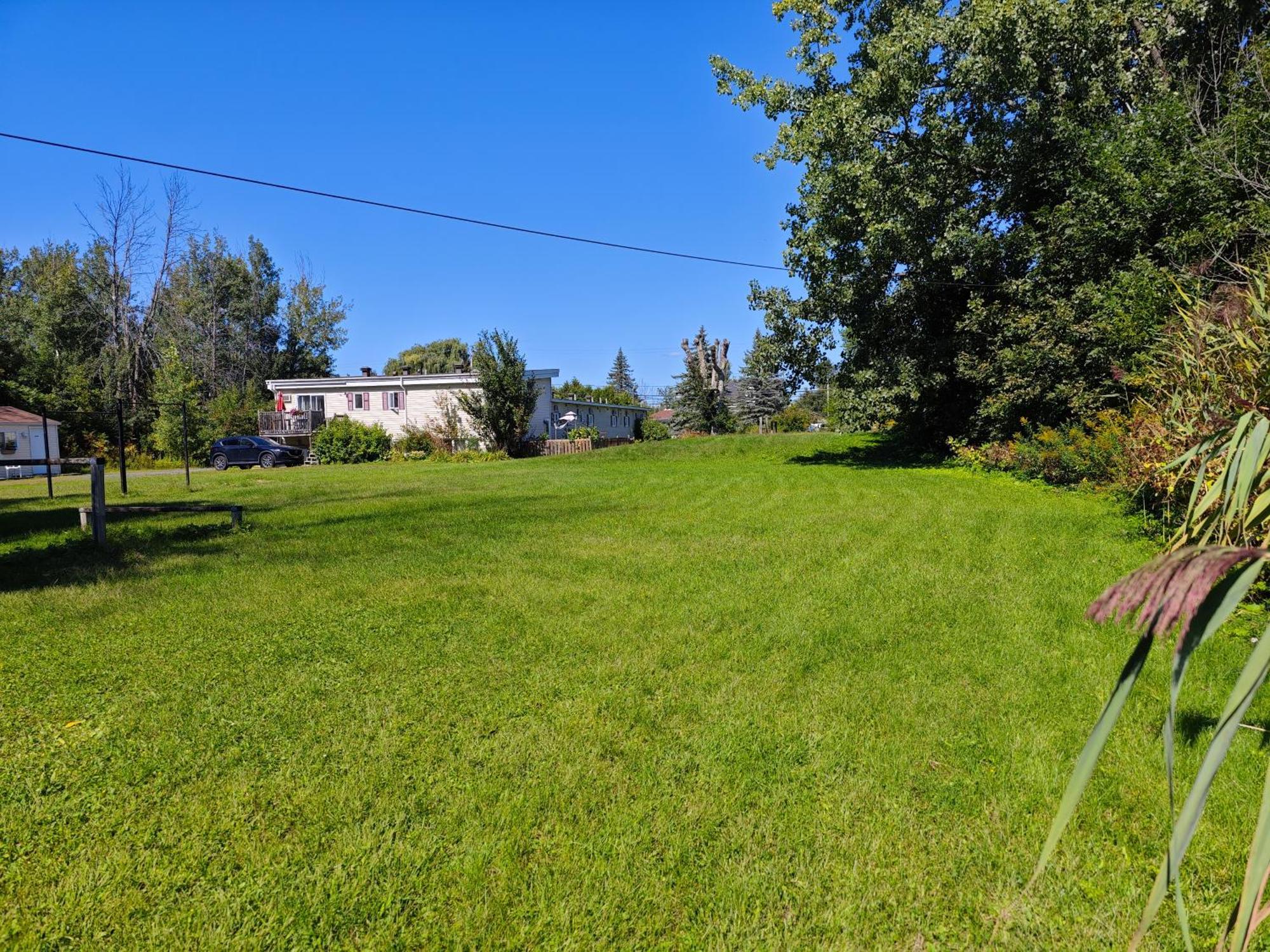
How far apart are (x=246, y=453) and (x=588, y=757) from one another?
1130 inches

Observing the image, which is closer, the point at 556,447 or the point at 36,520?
the point at 36,520

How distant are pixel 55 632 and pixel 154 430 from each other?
32.8m

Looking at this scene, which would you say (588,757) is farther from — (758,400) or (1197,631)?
(758,400)

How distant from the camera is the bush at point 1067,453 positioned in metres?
9.34

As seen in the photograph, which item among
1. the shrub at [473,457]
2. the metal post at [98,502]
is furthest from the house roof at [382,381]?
the metal post at [98,502]

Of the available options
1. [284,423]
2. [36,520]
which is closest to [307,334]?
[284,423]

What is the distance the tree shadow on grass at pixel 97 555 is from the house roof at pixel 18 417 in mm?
27701

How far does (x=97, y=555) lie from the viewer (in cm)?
711

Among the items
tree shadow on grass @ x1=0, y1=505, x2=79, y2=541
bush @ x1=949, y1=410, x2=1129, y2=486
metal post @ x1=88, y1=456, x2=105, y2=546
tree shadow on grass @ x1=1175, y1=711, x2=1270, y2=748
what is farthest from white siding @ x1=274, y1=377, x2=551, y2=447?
tree shadow on grass @ x1=1175, y1=711, x2=1270, y2=748

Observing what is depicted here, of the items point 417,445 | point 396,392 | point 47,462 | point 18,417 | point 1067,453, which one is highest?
point 396,392

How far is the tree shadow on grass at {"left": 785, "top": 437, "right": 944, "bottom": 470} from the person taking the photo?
1794 cm

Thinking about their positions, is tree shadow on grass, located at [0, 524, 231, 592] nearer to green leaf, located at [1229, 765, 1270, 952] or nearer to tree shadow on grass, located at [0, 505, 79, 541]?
tree shadow on grass, located at [0, 505, 79, 541]

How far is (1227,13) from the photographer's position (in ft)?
41.3

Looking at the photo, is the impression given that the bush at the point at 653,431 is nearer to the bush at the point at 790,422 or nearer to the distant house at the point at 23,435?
the bush at the point at 790,422
